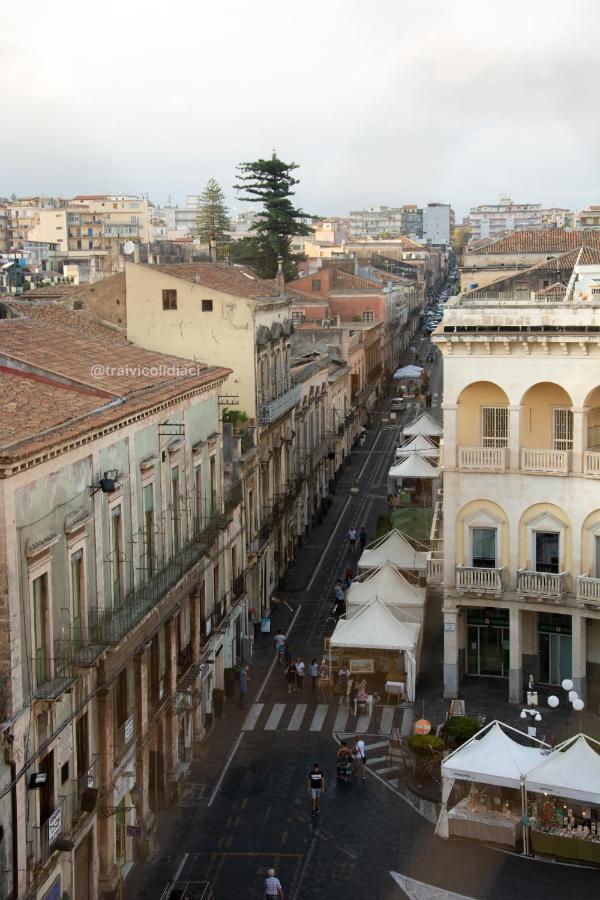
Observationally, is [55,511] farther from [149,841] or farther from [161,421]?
[149,841]

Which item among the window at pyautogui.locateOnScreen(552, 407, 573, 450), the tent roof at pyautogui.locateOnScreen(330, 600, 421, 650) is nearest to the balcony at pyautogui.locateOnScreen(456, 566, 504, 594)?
the tent roof at pyautogui.locateOnScreen(330, 600, 421, 650)

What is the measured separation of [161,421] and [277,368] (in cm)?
2393

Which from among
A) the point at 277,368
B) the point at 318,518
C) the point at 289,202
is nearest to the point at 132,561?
the point at 277,368

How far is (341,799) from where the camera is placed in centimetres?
3012

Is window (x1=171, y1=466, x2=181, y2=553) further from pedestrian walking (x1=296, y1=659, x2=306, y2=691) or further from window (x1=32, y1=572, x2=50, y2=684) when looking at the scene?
window (x1=32, y1=572, x2=50, y2=684)

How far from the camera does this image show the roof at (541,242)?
269 ft

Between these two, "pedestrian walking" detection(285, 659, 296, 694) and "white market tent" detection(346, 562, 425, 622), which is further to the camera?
"white market tent" detection(346, 562, 425, 622)

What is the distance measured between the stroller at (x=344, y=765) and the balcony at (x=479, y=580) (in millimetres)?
7789

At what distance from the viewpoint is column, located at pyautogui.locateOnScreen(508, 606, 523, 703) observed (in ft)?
121

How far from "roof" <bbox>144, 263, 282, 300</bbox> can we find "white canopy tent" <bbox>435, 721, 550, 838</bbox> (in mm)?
23060

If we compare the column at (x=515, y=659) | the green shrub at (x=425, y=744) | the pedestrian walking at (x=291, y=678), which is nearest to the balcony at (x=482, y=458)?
the column at (x=515, y=659)

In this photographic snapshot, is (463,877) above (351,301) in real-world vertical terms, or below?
below

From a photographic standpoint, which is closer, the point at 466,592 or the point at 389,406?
the point at 466,592

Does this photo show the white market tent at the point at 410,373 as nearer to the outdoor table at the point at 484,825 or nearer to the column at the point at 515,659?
the column at the point at 515,659
